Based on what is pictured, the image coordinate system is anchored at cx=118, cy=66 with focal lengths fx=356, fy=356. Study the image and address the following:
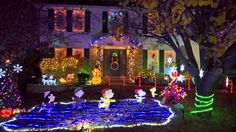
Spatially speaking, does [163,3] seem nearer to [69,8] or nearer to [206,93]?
[206,93]

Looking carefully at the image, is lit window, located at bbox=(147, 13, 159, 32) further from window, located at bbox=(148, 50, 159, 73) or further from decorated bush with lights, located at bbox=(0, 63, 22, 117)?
window, located at bbox=(148, 50, 159, 73)

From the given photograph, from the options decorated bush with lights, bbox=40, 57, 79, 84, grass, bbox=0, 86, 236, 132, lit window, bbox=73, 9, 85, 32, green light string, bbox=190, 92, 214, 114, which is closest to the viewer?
grass, bbox=0, 86, 236, 132

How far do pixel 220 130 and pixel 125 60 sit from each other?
1668 cm

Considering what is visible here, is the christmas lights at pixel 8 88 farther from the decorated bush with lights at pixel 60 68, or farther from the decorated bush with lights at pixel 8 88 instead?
the decorated bush with lights at pixel 60 68

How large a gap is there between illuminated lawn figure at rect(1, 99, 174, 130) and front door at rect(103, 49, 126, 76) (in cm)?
1131

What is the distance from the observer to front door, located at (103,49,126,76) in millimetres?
27734

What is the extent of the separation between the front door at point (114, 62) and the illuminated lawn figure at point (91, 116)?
11.3 meters

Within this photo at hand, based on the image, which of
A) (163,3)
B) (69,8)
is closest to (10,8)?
(163,3)

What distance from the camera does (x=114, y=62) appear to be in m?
27.6

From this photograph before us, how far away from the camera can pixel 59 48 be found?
88.2ft

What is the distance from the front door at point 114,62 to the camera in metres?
27.7

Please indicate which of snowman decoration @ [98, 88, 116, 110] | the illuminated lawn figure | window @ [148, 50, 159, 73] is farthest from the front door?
snowman decoration @ [98, 88, 116, 110]

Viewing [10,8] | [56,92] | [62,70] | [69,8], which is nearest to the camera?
[10,8]

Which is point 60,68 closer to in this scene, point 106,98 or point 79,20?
point 79,20
